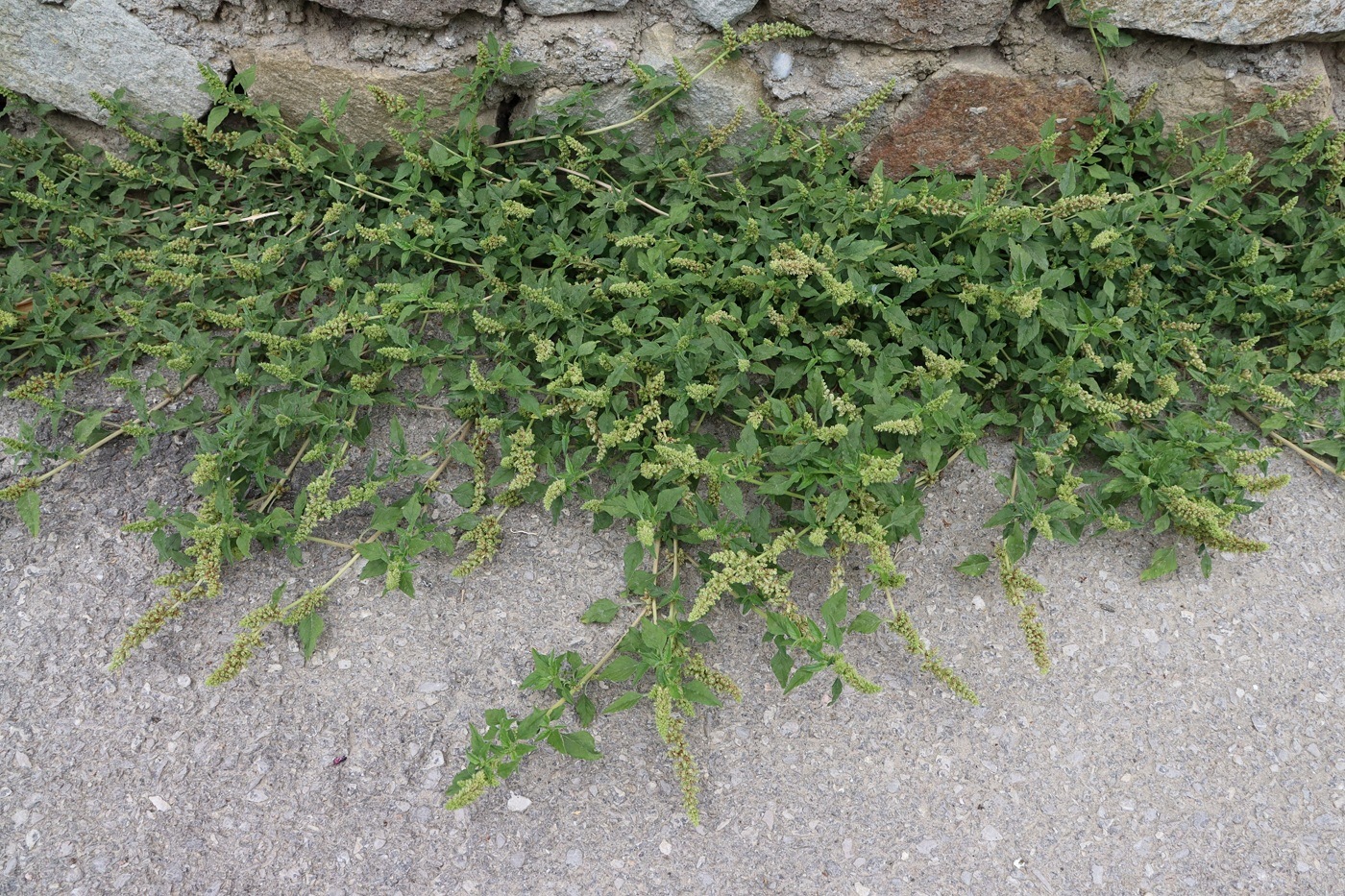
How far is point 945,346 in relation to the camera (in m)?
2.61

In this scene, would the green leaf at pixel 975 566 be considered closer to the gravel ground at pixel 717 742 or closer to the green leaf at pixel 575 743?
the gravel ground at pixel 717 742

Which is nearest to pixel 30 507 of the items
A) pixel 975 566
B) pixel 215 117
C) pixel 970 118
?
pixel 215 117

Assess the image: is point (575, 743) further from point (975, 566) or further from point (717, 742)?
point (975, 566)

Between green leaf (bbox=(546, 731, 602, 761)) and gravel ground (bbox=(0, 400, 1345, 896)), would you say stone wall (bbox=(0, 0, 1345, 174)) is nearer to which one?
gravel ground (bbox=(0, 400, 1345, 896))

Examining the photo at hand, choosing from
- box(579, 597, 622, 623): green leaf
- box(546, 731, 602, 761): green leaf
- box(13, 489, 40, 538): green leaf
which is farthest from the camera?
box(13, 489, 40, 538): green leaf

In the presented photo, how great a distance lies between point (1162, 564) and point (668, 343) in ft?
5.07

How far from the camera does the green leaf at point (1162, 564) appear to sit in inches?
95.2

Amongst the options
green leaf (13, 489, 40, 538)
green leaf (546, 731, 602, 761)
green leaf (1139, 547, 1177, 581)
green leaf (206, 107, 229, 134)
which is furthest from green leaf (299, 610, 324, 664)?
green leaf (1139, 547, 1177, 581)

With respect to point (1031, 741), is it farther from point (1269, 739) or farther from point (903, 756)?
point (1269, 739)

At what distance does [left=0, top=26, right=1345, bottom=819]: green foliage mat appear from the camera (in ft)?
7.74

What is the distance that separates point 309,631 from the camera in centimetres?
237

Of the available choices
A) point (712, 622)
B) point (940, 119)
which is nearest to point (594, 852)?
point (712, 622)

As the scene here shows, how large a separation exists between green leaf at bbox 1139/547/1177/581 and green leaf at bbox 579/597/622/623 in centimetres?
152

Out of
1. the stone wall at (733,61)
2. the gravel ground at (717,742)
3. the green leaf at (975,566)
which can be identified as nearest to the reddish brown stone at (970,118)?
the stone wall at (733,61)
